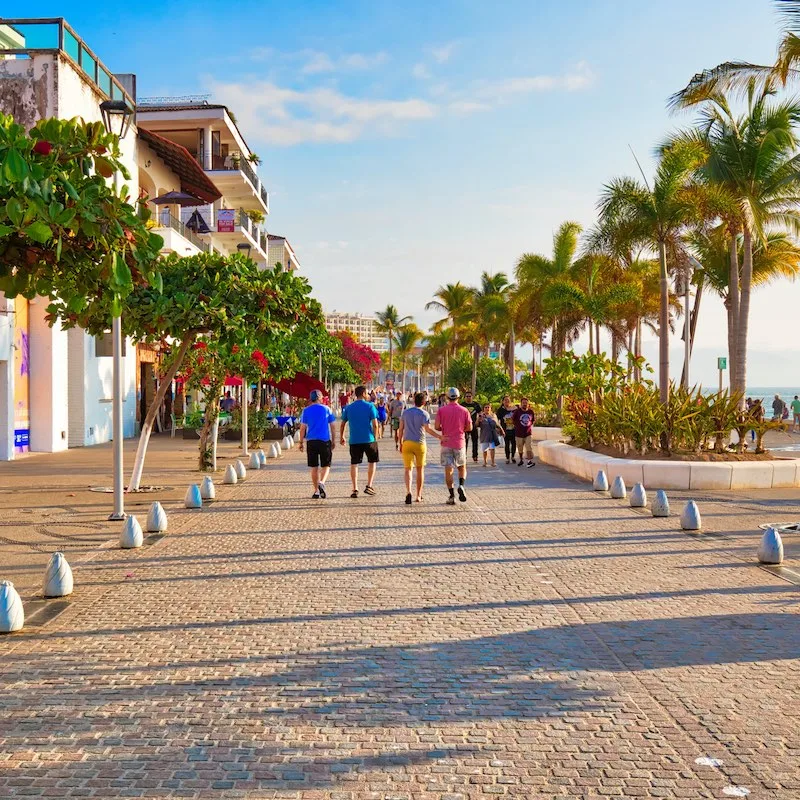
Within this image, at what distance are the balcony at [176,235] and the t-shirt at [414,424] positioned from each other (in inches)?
747

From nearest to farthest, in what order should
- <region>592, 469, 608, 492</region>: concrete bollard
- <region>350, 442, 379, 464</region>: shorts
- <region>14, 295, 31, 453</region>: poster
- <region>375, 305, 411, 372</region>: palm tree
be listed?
<region>350, 442, 379, 464</region>: shorts → <region>592, 469, 608, 492</region>: concrete bollard → <region>14, 295, 31, 453</region>: poster → <region>375, 305, 411, 372</region>: palm tree

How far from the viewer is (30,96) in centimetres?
2489

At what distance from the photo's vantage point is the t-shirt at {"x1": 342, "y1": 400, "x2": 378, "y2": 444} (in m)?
16.1

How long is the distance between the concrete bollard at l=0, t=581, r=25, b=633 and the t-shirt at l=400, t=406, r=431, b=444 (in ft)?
28.6

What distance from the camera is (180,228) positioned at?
36750 millimetres

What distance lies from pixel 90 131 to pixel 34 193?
1.18 m

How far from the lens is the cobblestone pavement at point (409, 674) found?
441 centimetres

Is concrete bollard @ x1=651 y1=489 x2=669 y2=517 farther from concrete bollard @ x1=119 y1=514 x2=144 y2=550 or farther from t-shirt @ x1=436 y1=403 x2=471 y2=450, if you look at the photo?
concrete bollard @ x1=119 y1=514 x2=144 y2=550

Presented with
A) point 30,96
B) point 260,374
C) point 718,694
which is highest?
point 30,96

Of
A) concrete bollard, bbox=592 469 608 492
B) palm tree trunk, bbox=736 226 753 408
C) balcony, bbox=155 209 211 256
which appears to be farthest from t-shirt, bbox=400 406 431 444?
balcony, bbox=155 209 211 256

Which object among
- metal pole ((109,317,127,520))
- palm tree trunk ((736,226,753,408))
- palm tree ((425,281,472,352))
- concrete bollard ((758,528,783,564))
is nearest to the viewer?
concrete bollard ((758,528,783,564))

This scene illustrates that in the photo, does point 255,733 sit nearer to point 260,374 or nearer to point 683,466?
point 683,466

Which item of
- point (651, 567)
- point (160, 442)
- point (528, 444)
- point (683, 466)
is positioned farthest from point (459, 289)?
point (651, 567)

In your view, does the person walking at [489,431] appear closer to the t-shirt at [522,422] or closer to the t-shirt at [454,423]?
the t-shirt at [522,422]
